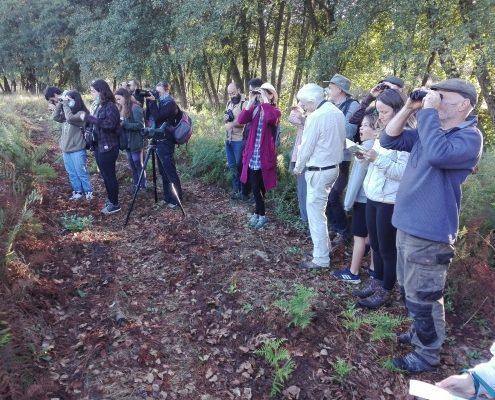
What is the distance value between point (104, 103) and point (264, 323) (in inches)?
170

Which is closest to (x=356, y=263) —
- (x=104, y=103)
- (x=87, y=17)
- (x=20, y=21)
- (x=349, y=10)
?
(x=104, y=103)

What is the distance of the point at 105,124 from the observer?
20.2 ft

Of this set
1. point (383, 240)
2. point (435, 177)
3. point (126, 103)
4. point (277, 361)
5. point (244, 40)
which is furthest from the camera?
point (244, 40)

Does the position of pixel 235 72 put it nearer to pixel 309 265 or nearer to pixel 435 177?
pixel 309 265

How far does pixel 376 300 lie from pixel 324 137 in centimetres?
188

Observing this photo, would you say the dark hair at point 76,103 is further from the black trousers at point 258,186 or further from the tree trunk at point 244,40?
the tree trunk at point 244,40

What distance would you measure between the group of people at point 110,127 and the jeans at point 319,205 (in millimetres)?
2511

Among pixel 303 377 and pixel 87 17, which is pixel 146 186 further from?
pixel 87 17

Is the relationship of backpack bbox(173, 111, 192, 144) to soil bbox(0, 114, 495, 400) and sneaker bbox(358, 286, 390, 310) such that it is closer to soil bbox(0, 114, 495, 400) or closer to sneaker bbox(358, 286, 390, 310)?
soil bbox(0, 114, 495, 400)

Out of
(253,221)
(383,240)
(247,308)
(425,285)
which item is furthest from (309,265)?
(425,285)

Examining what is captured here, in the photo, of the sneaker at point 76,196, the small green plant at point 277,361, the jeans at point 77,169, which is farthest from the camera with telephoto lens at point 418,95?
the sneaker at point 76,196

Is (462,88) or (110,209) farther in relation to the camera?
(110,209)

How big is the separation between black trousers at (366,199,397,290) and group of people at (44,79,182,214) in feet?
11.1

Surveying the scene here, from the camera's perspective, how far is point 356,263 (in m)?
4.66
